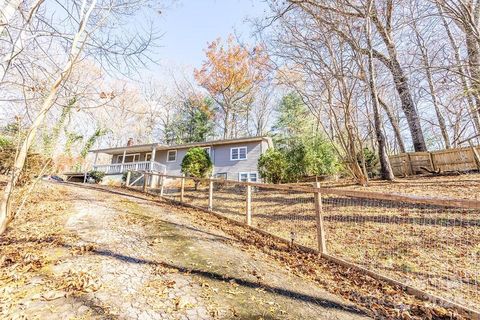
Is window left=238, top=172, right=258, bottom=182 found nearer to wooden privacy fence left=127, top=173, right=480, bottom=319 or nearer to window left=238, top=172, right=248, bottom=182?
window left=238, top=172, right=248, bottom=182

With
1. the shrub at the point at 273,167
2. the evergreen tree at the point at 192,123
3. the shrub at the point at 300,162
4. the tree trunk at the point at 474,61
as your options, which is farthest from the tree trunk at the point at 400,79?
the evergreen tree at the point at 192,123

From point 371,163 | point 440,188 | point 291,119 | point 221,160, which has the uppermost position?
point 291,119

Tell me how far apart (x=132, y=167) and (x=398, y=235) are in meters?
19.6

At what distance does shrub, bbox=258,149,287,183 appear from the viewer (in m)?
14.0

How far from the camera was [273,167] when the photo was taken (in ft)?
46.0

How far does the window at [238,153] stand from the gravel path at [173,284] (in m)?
14.8

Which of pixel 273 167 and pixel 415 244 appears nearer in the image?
pixel 415 244

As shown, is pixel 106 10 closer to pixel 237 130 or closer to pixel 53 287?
pixel 53 287

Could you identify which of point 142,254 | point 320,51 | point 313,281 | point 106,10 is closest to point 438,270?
point 313,281

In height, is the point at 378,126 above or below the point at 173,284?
above

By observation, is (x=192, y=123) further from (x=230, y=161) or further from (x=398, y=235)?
(x=398, y=235)

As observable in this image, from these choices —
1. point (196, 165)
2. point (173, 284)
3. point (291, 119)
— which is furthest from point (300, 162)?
point (173, 284)

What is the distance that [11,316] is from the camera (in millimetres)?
2309

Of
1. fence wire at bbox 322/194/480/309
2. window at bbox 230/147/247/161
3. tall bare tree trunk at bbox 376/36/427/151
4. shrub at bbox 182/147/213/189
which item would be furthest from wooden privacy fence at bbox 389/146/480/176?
shrub at bbox 182/147/213/189
